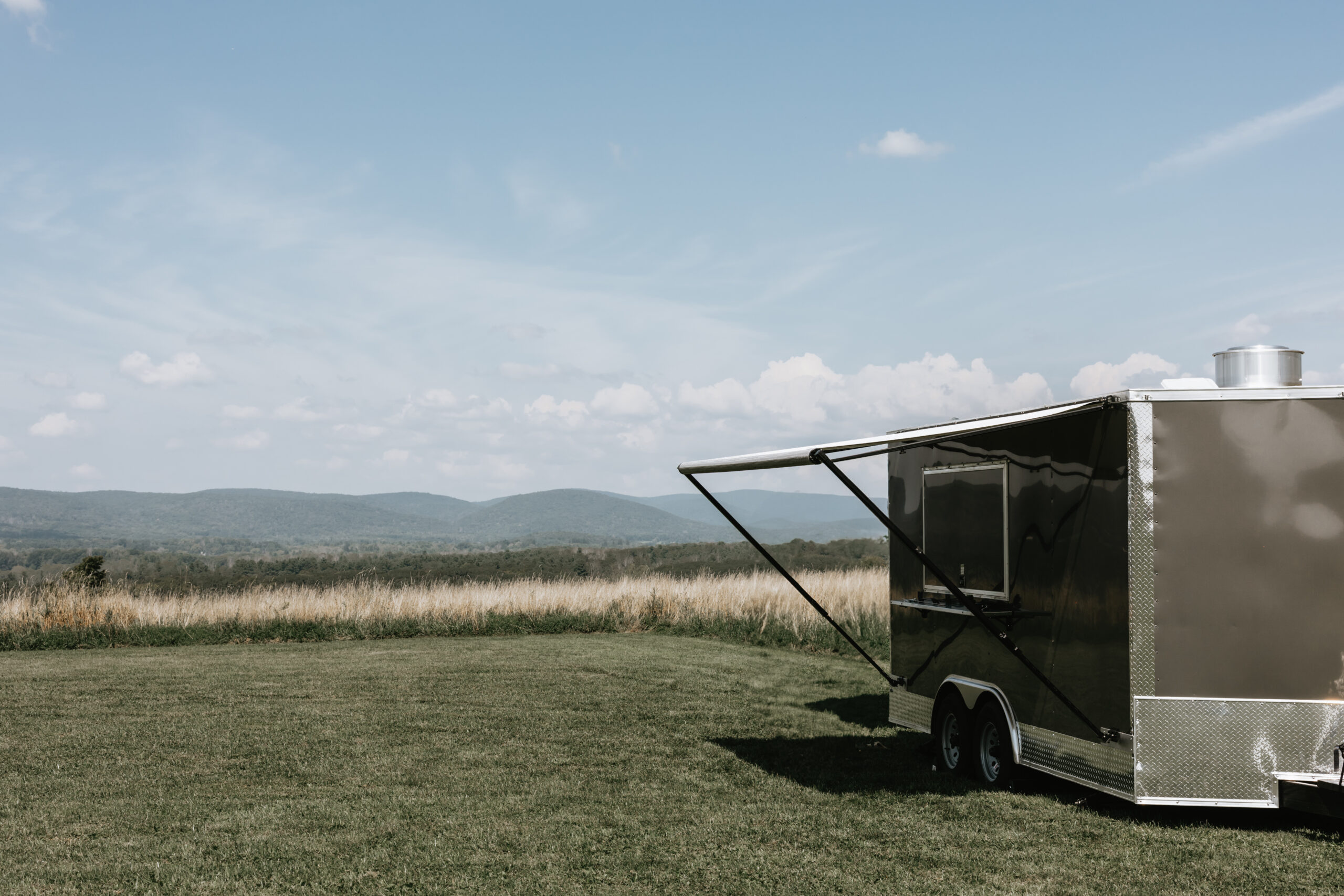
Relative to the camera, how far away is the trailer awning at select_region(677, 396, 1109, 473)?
245 inches

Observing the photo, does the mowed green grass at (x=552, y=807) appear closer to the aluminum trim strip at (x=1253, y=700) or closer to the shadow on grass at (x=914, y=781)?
the shadow on grass at (x=914, y=781)

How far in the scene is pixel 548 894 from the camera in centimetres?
507

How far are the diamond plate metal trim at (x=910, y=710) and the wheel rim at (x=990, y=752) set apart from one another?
69 cm

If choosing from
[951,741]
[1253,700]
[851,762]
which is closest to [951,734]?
[951,741]

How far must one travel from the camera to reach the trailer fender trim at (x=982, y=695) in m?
6.82

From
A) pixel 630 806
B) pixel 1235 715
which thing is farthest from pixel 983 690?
pixel 630 806

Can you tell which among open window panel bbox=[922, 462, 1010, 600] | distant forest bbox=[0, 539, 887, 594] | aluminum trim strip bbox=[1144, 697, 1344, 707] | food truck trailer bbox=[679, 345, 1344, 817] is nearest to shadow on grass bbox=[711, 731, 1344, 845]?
food truck trailer bbox=[679, 345, 1344, 817]

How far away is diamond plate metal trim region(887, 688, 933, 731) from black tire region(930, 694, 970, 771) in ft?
0.35

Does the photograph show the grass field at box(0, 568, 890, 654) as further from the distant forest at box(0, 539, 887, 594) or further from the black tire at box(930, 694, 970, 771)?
the black tire at box(930, 694, 970, 771)

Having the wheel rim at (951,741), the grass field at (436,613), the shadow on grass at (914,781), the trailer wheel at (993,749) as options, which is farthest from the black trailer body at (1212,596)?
the grass field at (436,613)

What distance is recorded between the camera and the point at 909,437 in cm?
655

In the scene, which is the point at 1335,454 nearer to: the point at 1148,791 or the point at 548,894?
the point at 1148,791

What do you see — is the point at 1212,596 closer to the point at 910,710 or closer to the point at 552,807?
the point at 910,710

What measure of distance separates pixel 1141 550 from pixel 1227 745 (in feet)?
3.75
